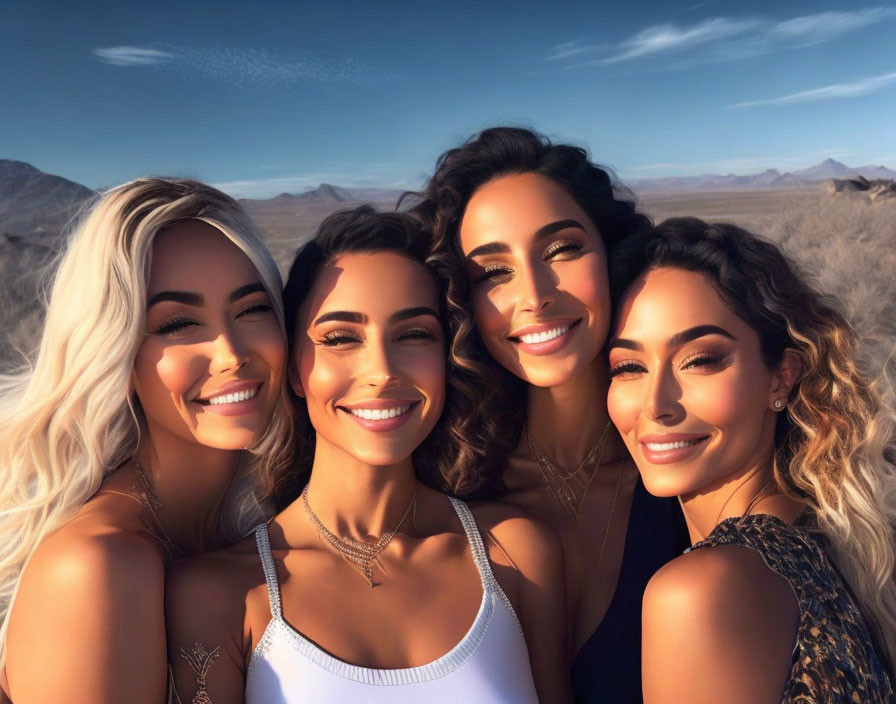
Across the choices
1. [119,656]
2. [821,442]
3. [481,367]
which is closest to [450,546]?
[481,367]

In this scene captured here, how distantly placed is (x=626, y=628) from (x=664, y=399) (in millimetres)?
939

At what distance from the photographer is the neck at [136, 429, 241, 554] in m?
3.34

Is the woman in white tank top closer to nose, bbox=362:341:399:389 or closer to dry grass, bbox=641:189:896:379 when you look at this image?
nose, bbox=362:341:399:389

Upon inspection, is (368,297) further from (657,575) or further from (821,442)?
(821,442)

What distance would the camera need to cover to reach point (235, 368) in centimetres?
301

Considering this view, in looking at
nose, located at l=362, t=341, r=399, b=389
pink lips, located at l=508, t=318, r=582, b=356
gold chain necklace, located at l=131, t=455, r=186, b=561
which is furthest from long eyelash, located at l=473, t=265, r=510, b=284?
gold chain necklace, located at l=131, t=455, r=186, b=561

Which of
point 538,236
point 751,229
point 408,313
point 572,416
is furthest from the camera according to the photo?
point 751,229

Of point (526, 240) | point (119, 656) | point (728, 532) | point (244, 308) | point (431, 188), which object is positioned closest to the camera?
point (119, 656)

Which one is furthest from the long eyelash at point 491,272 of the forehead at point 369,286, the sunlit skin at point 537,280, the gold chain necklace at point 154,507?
the gold chain necklace at point 154,507

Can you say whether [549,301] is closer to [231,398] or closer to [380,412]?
[380,412]

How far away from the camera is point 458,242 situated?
3.61m

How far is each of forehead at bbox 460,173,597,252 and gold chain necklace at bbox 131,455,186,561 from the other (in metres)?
1.47

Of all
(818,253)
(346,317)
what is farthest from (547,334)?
(818,253)

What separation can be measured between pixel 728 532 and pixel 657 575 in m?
0.28
